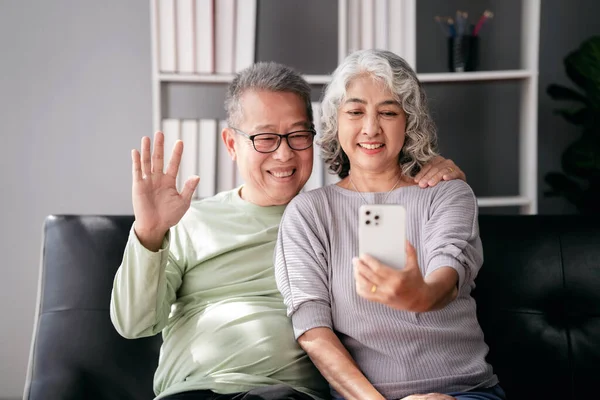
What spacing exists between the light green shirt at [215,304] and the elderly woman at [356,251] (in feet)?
0.30

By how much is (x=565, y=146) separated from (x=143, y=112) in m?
1.70

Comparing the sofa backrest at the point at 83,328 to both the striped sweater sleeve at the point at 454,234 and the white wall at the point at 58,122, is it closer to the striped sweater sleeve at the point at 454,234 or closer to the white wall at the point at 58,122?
the striped sweater sleeve at the point at 454,234

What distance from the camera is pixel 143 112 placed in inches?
111

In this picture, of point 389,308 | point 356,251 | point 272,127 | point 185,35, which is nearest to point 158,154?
point 272,127

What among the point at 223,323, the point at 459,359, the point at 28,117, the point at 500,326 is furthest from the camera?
the point at 28,117

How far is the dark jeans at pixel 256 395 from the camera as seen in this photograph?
53.7 inches

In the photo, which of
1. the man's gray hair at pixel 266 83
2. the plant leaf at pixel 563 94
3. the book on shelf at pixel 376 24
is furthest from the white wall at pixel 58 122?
the plant leaf at pixel 563 94

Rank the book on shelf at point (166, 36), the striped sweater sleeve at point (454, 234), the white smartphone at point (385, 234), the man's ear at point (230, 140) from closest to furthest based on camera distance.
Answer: the white smartphone at point (385, 234) → the striped sweater sleeve at point (454, 234) → the man's ear at point (230, 140) → the book on shelf at point (166, 36)

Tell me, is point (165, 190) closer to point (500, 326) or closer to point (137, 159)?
point (137, 159)

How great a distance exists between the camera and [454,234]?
1.40 metres

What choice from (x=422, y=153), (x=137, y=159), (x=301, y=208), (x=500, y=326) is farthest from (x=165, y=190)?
(x=500, y=326)

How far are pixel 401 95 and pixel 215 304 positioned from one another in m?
0.64

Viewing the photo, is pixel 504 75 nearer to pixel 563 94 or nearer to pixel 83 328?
pixel 563 94

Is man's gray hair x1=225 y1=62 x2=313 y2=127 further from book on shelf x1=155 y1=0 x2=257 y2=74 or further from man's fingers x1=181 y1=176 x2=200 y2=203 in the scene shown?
book on shelf x1=155 y1=0 x2=257 y2=74
